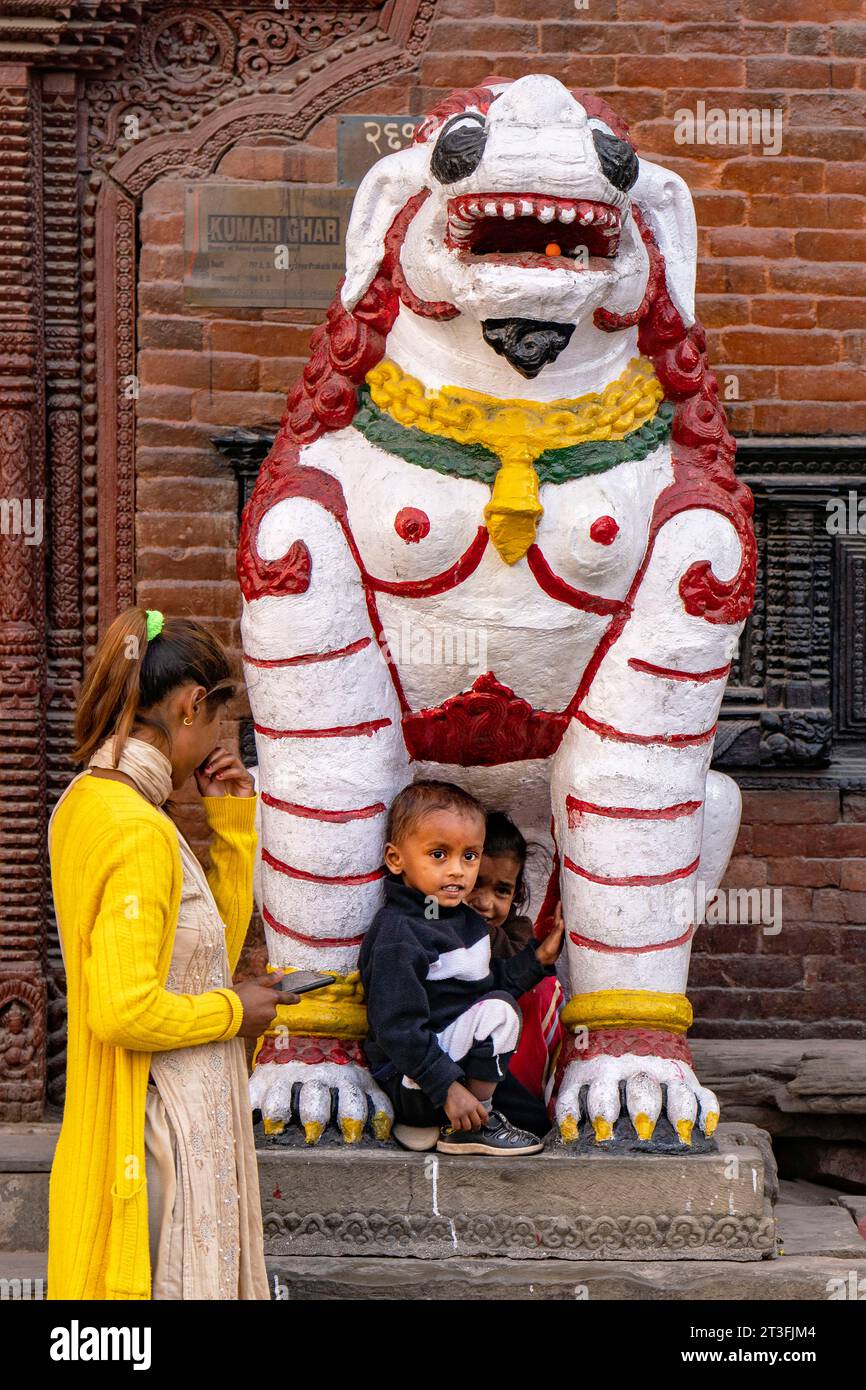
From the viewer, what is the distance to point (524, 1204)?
393 centimetres

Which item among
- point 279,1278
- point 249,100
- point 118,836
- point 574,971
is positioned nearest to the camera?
point 118,836

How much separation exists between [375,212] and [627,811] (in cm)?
132

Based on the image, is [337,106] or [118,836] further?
[337,106]

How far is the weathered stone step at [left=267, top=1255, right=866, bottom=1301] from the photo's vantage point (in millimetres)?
3848

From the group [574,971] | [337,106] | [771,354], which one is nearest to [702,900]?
[574,971]

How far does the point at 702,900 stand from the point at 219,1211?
1500 millimetres

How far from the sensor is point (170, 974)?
3.25m

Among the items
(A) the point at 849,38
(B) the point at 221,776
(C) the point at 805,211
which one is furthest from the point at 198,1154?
(A) the point at 849,38

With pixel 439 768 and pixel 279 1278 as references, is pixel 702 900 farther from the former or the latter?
pixel 279 1278

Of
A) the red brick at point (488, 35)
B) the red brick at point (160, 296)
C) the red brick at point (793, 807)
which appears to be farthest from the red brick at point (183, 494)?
the red brick at point (793, 807)

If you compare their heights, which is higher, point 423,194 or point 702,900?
point 423,194

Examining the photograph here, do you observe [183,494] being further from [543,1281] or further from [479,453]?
[543,1281]

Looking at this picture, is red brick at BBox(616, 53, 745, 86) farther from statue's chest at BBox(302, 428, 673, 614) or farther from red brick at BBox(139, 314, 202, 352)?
statue's chest at BBox(302, 428, 673, 614)

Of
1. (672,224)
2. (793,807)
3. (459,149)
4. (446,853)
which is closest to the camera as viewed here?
(459,149)
